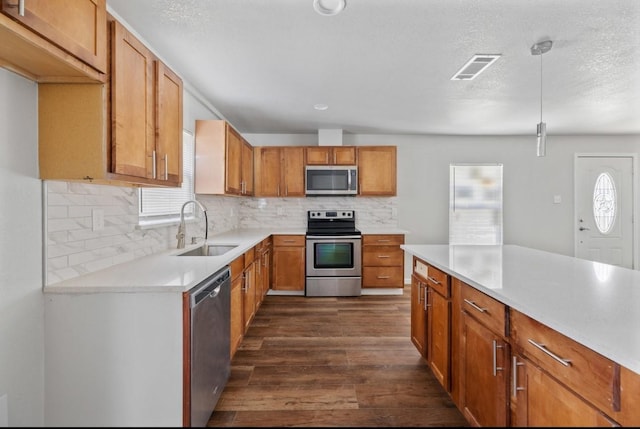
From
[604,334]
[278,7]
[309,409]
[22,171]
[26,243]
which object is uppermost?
[278,7]

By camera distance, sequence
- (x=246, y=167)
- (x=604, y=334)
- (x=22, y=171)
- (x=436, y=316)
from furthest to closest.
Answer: (x=246, y=167) → (x=436, y=316) → (x=22, y=171) → (x=604, y=334)

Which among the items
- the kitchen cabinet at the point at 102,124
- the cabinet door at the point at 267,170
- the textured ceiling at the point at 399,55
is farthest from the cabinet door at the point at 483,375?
the cabinet door at the point at 267,170

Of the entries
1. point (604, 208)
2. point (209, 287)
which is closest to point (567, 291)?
point (209, 287)

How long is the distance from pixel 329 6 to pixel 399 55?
825 mm

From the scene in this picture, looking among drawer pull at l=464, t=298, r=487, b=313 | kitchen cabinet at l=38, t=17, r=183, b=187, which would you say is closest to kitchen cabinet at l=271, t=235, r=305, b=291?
kitchen cabinet at l=38, t=17, r=183, b=187

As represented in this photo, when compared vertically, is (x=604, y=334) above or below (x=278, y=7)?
below

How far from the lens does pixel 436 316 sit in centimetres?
213

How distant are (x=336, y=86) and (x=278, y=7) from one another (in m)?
1.27

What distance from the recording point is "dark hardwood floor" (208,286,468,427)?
193 cm

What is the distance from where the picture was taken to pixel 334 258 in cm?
433

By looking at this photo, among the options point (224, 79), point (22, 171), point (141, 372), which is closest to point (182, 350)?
point (141, 372)

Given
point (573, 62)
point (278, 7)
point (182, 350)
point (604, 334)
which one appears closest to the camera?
point (604, 334)

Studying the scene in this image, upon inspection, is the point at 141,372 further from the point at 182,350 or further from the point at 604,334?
the point at 604,334

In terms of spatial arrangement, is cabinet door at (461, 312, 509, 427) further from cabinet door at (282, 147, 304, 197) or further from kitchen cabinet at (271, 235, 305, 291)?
cabinet door at (282, 147, 304, 197)
